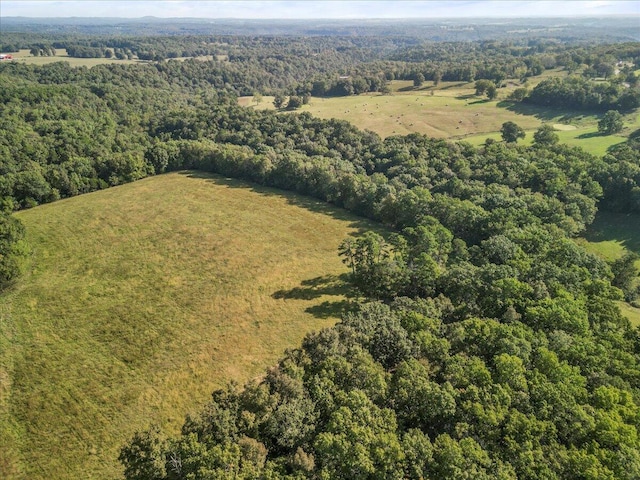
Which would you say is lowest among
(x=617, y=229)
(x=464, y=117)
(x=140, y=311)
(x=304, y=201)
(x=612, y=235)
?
(x=140, y=311)

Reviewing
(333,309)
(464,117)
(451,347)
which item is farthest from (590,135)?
(451,347)

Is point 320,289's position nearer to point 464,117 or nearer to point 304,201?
point 304,201

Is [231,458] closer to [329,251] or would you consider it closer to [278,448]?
[278,448]

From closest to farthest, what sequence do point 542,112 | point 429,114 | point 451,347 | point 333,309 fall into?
1. point 451,347
2. point 333,309
3. point 542,112
4. point 429,114

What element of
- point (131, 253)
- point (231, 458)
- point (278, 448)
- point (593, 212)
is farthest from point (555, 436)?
point (131, 253)

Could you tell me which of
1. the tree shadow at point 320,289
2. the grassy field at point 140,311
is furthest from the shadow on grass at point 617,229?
the tree shadow at point 320,289

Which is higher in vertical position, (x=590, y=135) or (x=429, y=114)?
(x=429, y=114)
